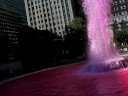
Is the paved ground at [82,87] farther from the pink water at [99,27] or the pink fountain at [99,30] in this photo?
the pink water at [99,27]

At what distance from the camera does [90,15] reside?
1518 inches

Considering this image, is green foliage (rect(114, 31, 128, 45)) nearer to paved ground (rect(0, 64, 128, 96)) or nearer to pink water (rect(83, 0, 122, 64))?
pink water (rect(83, 0, 122, 64))

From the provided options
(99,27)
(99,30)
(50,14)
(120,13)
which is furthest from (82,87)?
(50,14)

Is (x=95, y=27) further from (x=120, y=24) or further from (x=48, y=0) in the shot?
(x=48, y=0)

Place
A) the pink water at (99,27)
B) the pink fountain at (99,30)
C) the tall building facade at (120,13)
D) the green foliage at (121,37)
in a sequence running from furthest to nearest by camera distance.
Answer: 1. the tall building facade at (120,13)
2. the green foliage at (121,37)
3. the pink water at (99,27)
4. the pink fountain at (99,30)

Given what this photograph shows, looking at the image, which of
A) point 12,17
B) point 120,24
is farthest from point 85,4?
point 12,17

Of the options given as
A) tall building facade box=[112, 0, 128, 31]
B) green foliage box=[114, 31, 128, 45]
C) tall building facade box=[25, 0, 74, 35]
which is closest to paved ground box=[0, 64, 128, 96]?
green foliage box=[114, 31, 128, 45]

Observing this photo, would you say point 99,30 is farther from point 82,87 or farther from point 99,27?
point 82,87

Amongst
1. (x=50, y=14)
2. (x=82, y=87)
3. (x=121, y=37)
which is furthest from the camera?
(x=50, y=14)

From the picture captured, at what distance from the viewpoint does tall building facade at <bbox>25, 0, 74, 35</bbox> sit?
171 metres

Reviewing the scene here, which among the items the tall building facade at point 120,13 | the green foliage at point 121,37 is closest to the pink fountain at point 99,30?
the green foliage at point 121,37

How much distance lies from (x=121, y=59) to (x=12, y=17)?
514ft

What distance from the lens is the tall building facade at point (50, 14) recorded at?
171m

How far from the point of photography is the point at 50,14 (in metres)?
174
